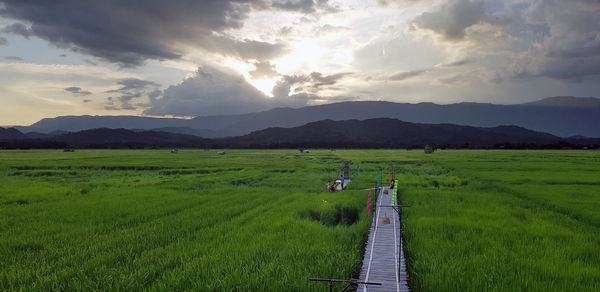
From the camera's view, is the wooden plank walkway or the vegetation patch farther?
the vegetation patch

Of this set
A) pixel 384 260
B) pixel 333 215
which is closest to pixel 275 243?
pixel 384 260

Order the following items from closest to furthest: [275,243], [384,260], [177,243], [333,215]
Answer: [384,260], [275,243], [177,243], [333,215]

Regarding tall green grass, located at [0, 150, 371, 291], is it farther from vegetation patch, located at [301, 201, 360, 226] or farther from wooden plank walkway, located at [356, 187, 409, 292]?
wooden plank walkway, located at [356, 187, 409, 292]

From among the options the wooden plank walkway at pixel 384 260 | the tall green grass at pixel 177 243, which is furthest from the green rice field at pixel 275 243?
the wooden plank walkway at pixel 384 260

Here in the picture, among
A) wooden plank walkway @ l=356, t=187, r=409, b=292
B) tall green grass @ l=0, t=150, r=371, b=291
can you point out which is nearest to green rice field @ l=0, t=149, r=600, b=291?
tall green grass @ l=0, t=150, r=371, b=291

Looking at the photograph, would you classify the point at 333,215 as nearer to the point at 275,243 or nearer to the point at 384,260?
the point at 275,243

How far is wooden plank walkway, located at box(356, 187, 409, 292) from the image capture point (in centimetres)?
655

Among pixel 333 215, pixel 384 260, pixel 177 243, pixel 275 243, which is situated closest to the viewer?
pixel 384 260

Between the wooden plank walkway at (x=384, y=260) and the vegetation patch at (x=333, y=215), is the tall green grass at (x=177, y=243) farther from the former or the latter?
the wooden plank walkway at (x=384, y=260)

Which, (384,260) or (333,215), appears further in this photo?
(333,215)

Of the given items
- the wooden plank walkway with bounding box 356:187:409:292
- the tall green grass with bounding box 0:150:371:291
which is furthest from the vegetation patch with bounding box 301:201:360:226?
the wooden plank walkway with bounding box 356:187:409:292

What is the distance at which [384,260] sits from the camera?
785cm

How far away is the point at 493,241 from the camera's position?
30.2ft

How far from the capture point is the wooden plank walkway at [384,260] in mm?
6553
